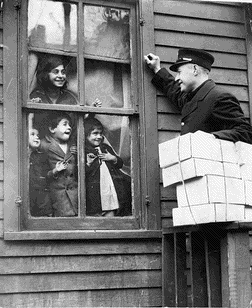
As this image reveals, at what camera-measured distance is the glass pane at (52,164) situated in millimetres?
4536

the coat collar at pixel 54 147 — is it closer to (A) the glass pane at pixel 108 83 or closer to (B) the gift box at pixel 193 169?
(A) the glass pane at pixel 108 83

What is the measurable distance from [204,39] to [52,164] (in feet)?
5.85

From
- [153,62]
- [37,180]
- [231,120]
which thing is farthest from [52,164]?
[231,120]

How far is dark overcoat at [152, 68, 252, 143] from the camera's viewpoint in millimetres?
4301

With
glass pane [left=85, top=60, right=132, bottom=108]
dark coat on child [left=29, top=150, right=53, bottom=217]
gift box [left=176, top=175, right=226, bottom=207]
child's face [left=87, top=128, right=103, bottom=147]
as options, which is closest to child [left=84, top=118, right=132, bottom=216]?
child's face [left=87, top=128, right=103, bottom=147]

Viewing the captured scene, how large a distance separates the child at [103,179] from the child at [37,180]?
0.35 m

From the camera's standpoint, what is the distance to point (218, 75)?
523 centimetres

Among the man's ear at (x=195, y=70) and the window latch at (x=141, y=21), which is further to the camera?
the window latch at (x=141, y=21)

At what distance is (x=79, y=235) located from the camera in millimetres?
4473

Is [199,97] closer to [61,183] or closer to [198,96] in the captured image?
[198,96]

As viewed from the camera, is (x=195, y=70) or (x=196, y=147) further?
(x=195, y=70)

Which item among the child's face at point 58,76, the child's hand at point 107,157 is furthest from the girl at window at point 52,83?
the child's hand at point 107,157

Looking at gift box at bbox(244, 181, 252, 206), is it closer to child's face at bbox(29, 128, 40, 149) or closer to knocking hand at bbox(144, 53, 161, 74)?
knocking hand at bbox(144, 53, 161, 74)

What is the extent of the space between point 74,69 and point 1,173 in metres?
1.08
